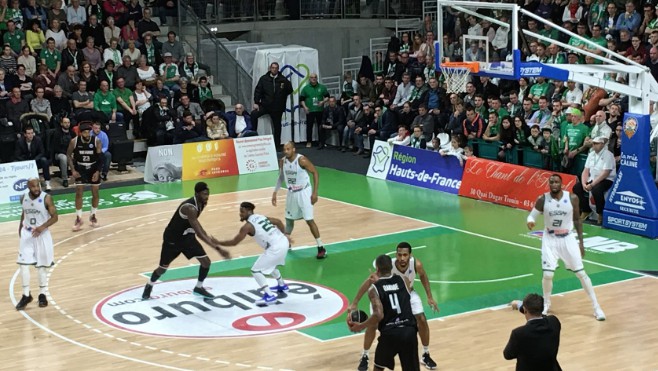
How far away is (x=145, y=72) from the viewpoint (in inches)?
1164

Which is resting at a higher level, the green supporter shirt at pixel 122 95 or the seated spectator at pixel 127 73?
the seated spectator at pixel 127 73

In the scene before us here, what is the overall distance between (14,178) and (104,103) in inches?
155

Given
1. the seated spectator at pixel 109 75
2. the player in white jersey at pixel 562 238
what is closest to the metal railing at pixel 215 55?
the seated spectator at pixel 109 75

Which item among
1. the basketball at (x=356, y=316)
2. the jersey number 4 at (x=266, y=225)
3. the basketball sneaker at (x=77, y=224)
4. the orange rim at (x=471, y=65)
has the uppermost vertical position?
the orange rim at (x=471, y=65)

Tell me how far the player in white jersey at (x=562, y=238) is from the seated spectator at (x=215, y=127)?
13.5 m

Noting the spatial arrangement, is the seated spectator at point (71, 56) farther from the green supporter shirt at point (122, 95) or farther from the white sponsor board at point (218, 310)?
the white sponsor board at point (218, 310)

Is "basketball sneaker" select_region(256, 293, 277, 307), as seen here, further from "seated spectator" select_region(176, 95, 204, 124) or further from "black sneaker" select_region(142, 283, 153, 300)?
"seated spectator" select_region(176, 95, 204, 124)

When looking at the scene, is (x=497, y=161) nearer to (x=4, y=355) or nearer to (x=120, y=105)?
(x=120, y=105)

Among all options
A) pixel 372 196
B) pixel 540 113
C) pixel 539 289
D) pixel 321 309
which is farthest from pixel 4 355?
pixel 540 113

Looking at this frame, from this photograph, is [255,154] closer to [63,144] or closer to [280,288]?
[63,144]

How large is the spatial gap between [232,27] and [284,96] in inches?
186

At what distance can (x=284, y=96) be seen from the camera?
30094 millimetres

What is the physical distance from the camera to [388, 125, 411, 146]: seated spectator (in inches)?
1025

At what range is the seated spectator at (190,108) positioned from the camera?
28.2 meters
